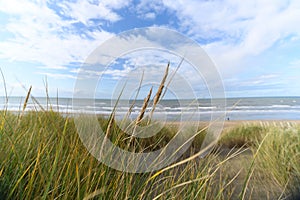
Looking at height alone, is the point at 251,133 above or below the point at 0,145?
below

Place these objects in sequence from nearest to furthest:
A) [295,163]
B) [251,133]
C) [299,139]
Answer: [295,163]
[299,139]
[251,133]

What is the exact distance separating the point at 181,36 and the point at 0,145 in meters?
1.52

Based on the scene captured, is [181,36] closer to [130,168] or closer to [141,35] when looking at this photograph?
[141,35]

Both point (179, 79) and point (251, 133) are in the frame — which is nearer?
point (179, 79)

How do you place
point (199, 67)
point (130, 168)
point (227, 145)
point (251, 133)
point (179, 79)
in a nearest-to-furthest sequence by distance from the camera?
point (130, 168) < point (199, 67) < point (179, 79) < point (227, 145) < point (251, 133)

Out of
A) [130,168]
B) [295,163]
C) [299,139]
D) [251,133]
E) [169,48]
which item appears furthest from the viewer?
[251,133]

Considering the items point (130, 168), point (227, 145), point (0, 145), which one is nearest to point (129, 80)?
point (130, 168)

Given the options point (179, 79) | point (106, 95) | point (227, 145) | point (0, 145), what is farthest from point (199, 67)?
point (227, 145)

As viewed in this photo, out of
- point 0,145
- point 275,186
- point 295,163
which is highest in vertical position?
point 0,145

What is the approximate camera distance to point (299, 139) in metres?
3.09

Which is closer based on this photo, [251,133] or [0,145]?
[0,145]

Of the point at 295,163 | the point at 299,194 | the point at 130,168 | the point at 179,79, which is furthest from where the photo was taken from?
the point at 295,163

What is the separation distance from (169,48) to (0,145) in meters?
1.43

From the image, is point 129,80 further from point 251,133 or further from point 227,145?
point 251,133
